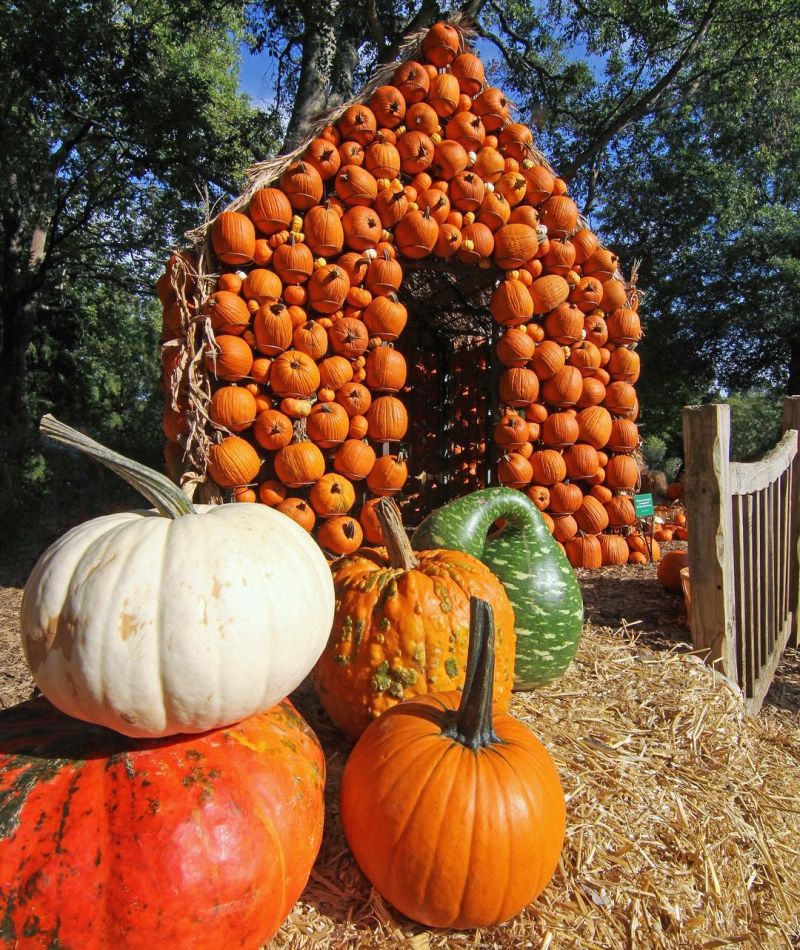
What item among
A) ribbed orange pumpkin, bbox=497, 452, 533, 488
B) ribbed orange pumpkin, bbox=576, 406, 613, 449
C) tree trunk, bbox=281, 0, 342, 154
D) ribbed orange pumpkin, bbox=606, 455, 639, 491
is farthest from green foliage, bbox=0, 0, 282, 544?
ribbed orange pumpkin, bbox=606, 455, 639, 491

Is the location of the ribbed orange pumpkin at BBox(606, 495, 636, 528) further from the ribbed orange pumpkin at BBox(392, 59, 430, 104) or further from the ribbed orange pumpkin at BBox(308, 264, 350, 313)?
the ribbed orange pumpkin at BBox(392, 59, 430, 104)

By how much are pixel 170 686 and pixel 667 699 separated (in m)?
2.11

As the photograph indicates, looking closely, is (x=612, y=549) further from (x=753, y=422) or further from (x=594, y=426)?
(x=753, y=422)

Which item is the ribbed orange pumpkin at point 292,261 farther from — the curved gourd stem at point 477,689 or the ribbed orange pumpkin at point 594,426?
the curved gourd stem at point 477,689

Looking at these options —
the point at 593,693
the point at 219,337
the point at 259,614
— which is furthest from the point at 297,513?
the point at 259,614

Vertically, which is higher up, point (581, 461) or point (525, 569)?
point (581, 461)

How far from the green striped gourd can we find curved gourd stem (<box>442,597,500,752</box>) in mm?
893

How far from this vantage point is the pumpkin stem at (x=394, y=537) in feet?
6.15

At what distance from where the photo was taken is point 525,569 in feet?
7.59

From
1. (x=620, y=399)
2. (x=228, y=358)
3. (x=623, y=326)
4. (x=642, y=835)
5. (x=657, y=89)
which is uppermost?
(x=657, y=89)

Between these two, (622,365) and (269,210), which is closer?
(269,210)

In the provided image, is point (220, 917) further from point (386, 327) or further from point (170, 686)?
point (386, 327)

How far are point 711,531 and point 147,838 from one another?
8.35 ft

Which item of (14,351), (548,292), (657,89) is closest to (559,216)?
(548,292)
